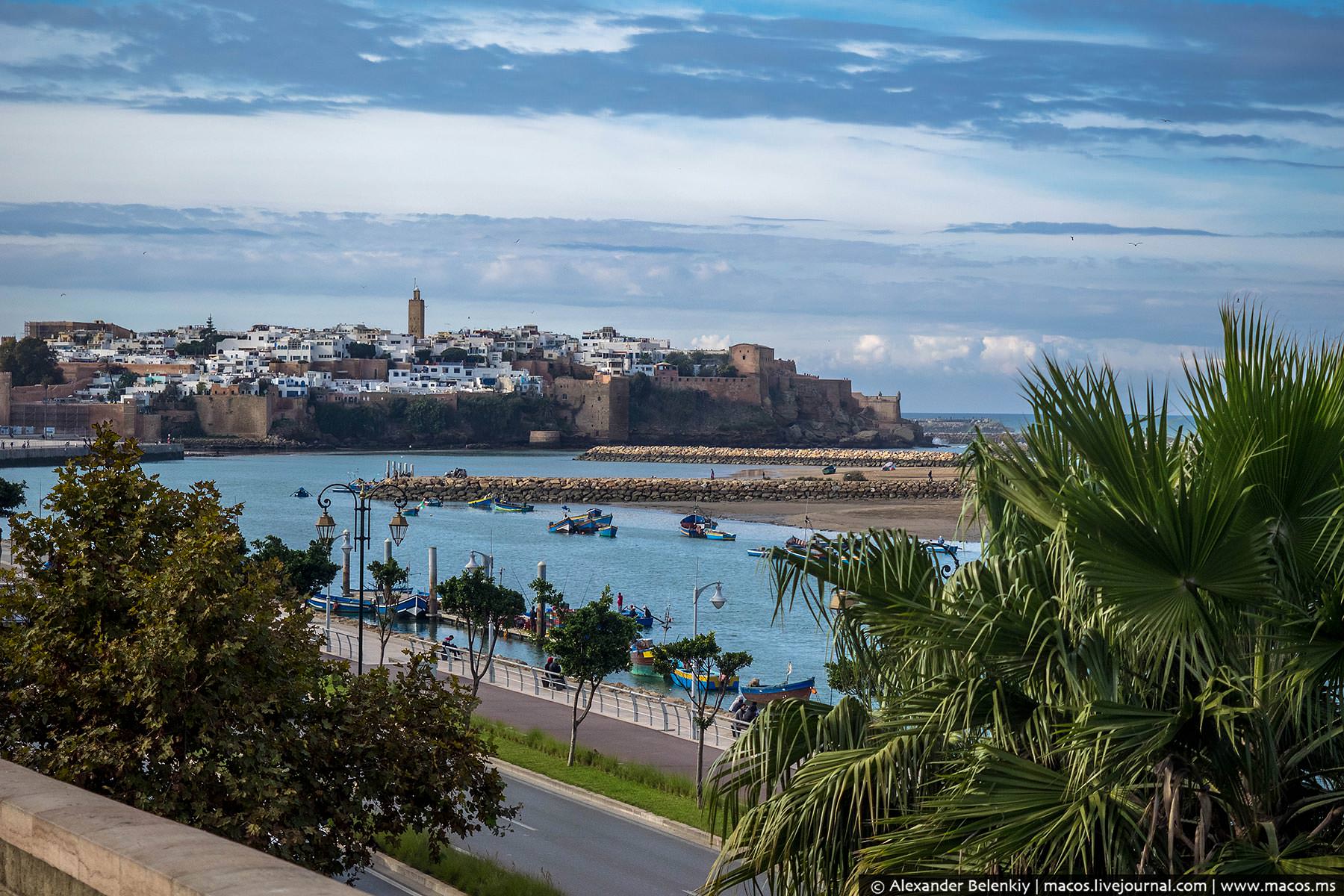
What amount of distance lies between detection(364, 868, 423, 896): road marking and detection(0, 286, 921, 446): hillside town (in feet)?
395

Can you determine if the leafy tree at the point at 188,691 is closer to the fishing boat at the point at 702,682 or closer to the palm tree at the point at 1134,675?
the palm tree at the point at 1134,675

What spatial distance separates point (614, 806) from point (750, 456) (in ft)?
385

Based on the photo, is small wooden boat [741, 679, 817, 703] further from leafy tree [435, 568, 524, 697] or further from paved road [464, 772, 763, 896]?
paved road [464, 772, 763, 896]

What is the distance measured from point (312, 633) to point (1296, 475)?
207 inches

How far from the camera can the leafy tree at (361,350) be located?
158625 mm

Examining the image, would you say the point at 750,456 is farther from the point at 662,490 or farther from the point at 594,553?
the point at 594,553

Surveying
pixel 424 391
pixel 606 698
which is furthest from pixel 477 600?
pixel 424 391


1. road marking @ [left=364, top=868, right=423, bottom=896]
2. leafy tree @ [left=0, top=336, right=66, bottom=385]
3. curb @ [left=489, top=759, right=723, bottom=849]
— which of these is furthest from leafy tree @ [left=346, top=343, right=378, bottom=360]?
road marking @ [left=364, top=868, right=423, bottom=896]

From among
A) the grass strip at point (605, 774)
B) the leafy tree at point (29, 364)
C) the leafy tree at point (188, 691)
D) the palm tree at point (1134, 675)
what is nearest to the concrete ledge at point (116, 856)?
the palm tree at point (1134, 675)

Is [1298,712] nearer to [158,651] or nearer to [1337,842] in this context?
[1337,842]

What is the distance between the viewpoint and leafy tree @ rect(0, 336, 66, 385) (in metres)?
141

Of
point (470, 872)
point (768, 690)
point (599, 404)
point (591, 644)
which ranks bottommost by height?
point (768, 690)

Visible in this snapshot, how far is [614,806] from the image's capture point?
14.6 meters

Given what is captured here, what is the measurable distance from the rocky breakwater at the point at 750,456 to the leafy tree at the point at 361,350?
35.3 metres
